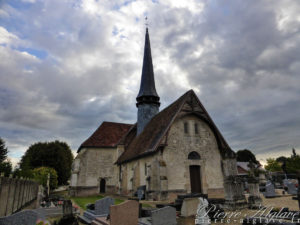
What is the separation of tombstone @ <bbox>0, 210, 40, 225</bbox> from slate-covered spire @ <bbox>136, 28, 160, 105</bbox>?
21.6 meters

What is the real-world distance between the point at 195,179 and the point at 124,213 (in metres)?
12.0

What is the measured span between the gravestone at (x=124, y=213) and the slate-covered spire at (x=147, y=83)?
2051 centimetres

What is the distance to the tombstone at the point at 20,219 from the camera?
19.7 ft

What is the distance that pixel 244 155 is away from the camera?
203 ft

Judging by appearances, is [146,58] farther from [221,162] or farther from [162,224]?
[162,224]

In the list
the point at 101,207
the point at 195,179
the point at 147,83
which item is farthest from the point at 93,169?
the point at 101,207

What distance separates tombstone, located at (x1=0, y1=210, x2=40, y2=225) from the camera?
600 cm

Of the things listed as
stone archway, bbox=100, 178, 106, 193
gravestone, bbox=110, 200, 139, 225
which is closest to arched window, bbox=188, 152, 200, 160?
gravestone, bbox=110, 200, 139, 225

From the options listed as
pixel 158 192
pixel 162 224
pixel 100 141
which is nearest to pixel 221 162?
pixel 158 192

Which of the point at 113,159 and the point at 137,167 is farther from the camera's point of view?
the point at 113,159

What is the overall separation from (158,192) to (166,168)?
1970 mm

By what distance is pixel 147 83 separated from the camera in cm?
2827

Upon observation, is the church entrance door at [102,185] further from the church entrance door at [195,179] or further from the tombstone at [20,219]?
the tombstone at [20,219]

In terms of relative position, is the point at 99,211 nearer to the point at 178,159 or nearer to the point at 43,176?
the point at 178,159
